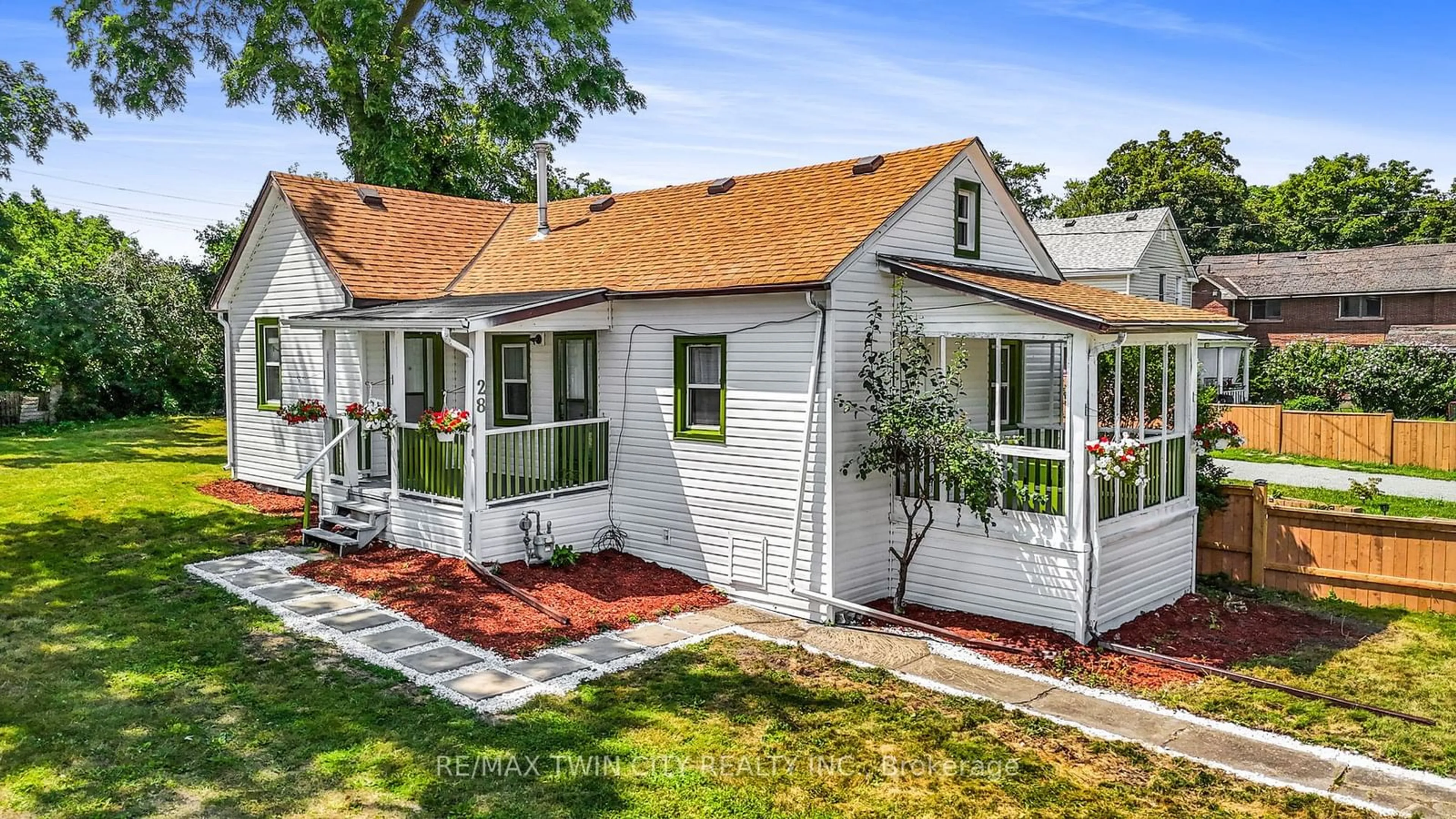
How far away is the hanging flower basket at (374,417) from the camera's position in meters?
12.2

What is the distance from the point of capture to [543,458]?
1188 cm

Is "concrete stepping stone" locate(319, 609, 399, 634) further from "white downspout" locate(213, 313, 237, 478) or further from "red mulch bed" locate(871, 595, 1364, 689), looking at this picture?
"white downspout" locate(213, 313, 237, 478)

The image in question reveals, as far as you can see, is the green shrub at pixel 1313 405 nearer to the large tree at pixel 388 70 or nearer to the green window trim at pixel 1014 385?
the green window trim at pixel 1014 385

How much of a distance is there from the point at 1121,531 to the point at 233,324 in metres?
15.3

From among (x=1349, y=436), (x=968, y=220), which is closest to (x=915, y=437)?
(x=968, y=220)

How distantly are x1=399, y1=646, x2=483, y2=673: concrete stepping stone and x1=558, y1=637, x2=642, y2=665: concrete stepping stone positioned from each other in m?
0.89

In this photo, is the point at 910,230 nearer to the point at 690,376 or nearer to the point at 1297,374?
the point at 690,376

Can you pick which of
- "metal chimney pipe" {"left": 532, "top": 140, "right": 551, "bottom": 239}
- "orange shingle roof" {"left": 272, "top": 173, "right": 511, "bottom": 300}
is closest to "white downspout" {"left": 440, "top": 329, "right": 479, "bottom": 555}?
"orange shingle roof" {"left": 272, "top": 173, "right": 511, "bottom": 300}

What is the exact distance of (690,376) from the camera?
38.2 ft

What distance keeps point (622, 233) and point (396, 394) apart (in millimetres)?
4318

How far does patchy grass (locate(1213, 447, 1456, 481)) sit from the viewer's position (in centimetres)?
2002

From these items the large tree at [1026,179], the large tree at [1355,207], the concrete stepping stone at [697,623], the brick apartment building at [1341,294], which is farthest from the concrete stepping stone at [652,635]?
the large tree at [1355,207]

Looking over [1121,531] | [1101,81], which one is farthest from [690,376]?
[1101,81]

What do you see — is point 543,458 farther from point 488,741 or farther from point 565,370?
point 488,741
